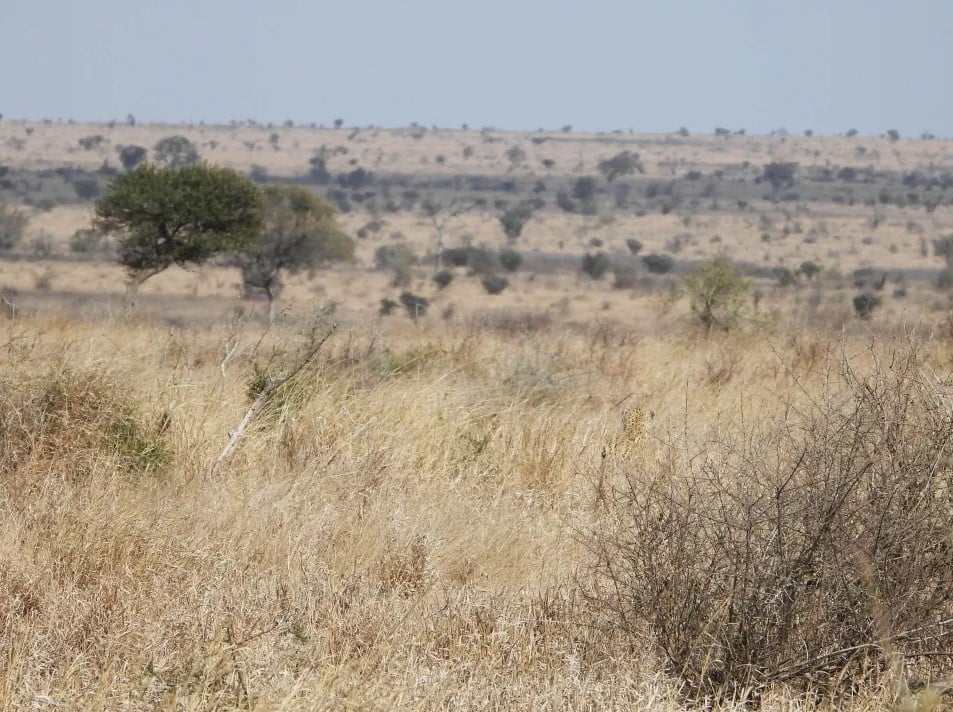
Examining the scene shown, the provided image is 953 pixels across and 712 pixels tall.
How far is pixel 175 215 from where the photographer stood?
26.0m

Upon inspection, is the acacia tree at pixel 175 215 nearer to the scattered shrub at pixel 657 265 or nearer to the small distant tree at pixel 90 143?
the scattered shrub at pixel 657 265

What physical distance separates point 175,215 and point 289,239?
1309cm


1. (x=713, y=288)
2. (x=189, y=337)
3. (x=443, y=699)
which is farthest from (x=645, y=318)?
(x=443, y=699)

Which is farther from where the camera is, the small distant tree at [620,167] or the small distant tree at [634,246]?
the small distant tree at [620,167]

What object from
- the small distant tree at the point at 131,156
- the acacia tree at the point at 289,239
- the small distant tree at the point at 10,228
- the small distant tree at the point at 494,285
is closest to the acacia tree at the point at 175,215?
the acacia tree at the point at 289,239

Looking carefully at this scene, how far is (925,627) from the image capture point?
370 centimetres

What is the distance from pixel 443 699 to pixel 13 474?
2.87m

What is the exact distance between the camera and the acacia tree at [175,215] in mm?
25906

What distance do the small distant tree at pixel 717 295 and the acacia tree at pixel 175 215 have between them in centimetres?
1125

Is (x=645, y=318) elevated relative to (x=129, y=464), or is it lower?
lower

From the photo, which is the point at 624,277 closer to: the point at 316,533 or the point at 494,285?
the point at 494,285

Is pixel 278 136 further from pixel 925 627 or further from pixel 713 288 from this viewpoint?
pixel 925 627

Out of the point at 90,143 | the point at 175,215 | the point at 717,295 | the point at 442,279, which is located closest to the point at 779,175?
the point at 442,279

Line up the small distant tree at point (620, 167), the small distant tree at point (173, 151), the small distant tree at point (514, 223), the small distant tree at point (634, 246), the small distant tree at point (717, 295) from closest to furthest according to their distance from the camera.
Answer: the small distant tree at point (717, 295), the small distant tree at point (634, 246), the small distant tree at point (514, 223), the small distant tree at point (173, 151), the small distant tree at point (620, 167)
